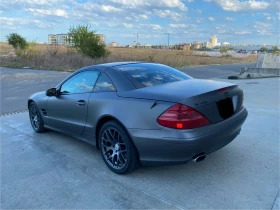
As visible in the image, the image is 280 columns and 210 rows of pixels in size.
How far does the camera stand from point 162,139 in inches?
111

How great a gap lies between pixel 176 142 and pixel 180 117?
0.28 meters

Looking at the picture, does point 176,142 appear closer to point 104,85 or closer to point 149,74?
point 149,74

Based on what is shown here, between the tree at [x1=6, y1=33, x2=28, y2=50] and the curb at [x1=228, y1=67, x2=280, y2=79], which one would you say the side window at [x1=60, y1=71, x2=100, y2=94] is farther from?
the tree at [x1=6, y1=33, x2=28, y2=50]

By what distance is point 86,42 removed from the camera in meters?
24.5

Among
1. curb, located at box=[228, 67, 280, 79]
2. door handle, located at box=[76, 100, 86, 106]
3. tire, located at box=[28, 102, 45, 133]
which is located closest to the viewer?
door handle, located at box=[76, 100, 86, 106]

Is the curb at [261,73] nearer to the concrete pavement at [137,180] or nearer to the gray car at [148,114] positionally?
the concrete pavement at [137,180]

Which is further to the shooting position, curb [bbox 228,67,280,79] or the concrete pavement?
curb [bbox 228,67,280,79]

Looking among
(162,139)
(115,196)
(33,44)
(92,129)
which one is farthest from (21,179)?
(33,44)

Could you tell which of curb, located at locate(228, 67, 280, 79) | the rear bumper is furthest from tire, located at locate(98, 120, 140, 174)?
curb, located at locate(228, 67, 280, 79)

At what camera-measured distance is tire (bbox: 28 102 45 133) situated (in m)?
5.05

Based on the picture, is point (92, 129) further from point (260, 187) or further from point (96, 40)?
point (96, 40)

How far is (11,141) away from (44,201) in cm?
236

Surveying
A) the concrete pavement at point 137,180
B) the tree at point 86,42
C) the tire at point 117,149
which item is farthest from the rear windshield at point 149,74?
the tree at point 86,42

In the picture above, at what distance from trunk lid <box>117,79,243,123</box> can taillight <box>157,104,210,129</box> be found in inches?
2.6
